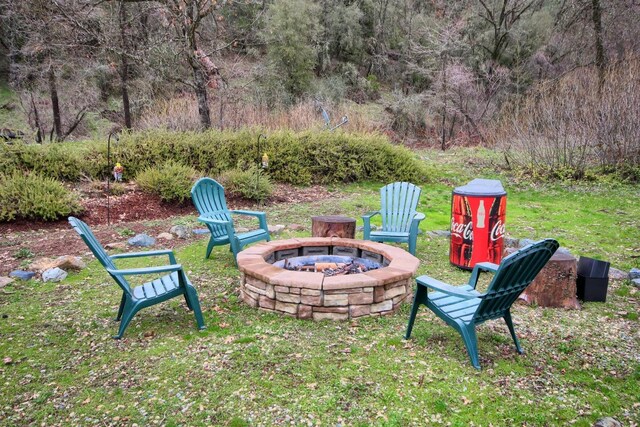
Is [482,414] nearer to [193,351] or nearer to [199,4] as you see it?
[193,351]

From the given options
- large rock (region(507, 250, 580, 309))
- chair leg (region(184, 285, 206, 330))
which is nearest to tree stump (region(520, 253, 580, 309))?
large rock (region(507, 250, 580, 309))

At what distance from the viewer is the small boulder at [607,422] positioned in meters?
2.05

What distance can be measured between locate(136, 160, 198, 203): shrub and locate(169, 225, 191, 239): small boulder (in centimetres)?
128

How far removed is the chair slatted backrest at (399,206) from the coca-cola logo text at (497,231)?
1035 millimetres

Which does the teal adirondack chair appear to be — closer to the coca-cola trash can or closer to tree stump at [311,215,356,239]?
tree stump at [311,215,356,239]

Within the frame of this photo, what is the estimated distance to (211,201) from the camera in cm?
498

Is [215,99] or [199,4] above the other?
[199,4]

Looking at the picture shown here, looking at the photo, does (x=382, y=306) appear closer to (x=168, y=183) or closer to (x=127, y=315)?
(x=127, y=315)

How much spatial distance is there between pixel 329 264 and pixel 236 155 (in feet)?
16.9

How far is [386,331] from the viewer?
3006 mm

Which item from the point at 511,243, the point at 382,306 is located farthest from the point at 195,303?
the point at 511,243

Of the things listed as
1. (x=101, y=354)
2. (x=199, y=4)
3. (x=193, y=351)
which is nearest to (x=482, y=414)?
(x=193, y=351)

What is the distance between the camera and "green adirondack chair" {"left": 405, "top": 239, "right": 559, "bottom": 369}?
93.2 inches

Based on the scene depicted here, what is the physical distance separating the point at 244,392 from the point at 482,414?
118 cm
